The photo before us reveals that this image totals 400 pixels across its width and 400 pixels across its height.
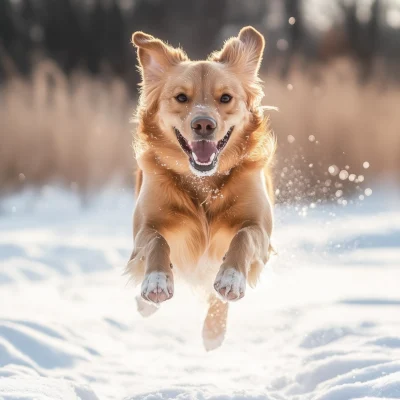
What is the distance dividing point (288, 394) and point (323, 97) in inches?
267

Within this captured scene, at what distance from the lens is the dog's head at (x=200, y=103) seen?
3520mm

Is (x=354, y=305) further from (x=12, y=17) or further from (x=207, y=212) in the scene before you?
(x=12, y=17)

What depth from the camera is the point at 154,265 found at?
10.6ft

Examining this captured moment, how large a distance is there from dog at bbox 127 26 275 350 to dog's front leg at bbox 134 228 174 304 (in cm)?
1

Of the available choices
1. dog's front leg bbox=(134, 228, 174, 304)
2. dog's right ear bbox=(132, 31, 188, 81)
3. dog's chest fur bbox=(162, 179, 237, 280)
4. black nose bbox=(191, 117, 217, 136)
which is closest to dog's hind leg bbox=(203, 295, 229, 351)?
dog's chest fur bbox=(162, 179, 237, 280)

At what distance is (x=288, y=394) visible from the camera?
3293 mm

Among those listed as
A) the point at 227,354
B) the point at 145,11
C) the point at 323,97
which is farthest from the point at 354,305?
the point at 145,11

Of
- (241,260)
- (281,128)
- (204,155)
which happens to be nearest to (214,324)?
(241,260)

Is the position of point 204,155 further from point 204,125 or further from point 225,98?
point 225,98

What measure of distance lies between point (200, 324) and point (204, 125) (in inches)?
77.6

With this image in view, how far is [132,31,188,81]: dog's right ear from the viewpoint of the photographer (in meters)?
4.06

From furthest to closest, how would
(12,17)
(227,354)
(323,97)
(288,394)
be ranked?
1. (12,17)
2. (323,97)
3. (227,354)
4. (288,394)

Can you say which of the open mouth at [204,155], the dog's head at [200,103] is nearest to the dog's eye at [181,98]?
the dog's head at [200,103]

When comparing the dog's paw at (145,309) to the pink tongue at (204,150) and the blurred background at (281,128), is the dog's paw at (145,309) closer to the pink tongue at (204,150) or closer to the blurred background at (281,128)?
the pink tongue at (204,150)
